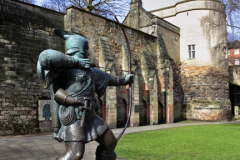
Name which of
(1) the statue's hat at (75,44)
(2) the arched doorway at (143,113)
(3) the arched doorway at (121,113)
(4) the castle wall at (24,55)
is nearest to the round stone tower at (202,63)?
(2) the arched doorway at (143,113)

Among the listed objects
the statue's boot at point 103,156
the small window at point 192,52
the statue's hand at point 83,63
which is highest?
the small window at point 192,52

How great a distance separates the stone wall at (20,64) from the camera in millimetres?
10289

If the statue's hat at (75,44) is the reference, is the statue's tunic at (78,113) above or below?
below

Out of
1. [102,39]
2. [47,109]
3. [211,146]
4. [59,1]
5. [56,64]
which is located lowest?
[211,146]

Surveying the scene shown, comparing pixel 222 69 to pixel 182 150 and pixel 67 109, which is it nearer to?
pixel 182 150

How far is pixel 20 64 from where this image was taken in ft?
35.5

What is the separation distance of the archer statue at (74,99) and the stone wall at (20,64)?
745 centimetres

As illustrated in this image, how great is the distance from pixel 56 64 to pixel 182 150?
5.44 metres

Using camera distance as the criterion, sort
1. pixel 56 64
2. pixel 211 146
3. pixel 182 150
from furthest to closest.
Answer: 1. pixel 211 146
2. pixel 182 150
3. pixel 56 64

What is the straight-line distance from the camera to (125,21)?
22.9 metres

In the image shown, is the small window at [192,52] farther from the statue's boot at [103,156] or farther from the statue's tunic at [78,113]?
the statue's boot at [103,156]

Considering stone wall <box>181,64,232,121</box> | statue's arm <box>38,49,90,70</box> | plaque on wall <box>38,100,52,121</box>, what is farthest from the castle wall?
stone wall <box>181,64,232,121</box>

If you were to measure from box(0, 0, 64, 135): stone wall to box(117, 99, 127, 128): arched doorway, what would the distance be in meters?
5.10

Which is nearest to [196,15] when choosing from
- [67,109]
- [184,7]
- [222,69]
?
[184,7]
